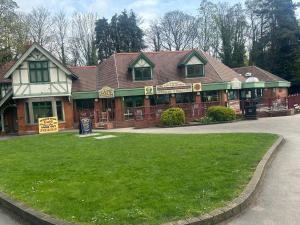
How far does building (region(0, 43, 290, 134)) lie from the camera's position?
29172 millimetres

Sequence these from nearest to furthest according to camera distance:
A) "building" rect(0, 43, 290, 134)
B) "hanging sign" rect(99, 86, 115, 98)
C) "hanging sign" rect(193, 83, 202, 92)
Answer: "building" rect(0, 43, 290, 134) < "hanging sign" rect(99, 86, 115, 98) < "hanging sign" rect(193, 83, 202, 92)

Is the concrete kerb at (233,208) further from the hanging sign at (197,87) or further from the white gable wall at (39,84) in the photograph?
the hanging sign at (197,87)

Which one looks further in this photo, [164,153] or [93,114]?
[93,114]


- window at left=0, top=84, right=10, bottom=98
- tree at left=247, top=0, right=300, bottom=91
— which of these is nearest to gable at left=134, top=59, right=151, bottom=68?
window at left=0, top=84, right=10, bottom=98

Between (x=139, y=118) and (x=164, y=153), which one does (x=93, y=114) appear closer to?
(x=139, y=118)

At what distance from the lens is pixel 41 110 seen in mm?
29875

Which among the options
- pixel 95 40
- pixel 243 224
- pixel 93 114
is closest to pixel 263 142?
pixel 243 224

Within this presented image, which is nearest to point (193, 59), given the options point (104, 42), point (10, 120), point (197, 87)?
point (197, 87)

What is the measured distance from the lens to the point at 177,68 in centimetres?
3509

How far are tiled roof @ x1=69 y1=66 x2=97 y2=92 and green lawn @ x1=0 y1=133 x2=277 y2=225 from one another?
18.8 meters

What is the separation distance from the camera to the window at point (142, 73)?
3288cm

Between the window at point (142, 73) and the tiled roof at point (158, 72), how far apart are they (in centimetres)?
49

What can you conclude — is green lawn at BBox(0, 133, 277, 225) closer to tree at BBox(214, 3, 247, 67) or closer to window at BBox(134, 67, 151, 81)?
window at BBox(134, 67, 151, 81)

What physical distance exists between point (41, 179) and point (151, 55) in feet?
95.4
